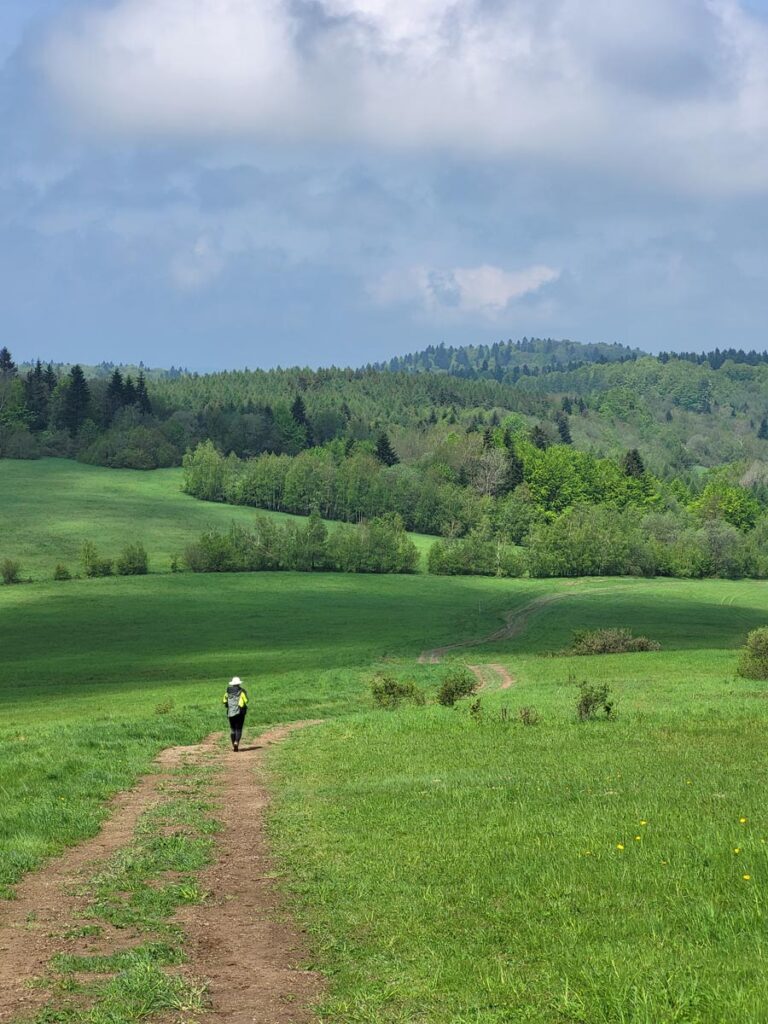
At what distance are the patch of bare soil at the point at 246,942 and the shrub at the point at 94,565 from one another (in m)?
120

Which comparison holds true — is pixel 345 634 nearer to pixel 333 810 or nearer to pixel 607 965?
pixel 333 810

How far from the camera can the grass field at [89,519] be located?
147125 mm

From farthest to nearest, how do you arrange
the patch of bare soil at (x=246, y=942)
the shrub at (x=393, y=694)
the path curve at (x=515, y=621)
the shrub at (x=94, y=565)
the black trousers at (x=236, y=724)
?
the shrub at (x=94, y=565) → the path curve at (x=515, y=621) → the shrub at (x=393, y=694) → the black trousers at (x=236, y=724) → the patch of bare soil at (x=246, y=942)

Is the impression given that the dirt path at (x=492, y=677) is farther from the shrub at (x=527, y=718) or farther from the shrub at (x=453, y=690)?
the shrub at (x=527, y=718)

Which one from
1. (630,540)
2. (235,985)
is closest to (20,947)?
(235,985)

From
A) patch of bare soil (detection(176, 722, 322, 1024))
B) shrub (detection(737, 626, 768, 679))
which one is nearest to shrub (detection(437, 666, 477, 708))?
shrub (detection(737, 626, 768, 679))

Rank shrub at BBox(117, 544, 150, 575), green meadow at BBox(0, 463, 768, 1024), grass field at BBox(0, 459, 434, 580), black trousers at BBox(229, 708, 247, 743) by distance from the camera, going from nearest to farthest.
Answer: green meadow at BBox(0, 463, 768, 1024), black trousers at BBox(229, 708, 247, 743), shrub at BBox(117, 544, 150, 575), grass field at BBox(0, 459, 434, 580)

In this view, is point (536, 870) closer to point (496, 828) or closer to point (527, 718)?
point (496, 828)

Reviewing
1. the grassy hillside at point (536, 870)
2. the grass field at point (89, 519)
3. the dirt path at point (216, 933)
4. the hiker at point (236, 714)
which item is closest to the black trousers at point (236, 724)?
the hiker at point (236, 714)

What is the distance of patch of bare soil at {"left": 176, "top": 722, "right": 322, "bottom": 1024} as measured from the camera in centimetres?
1005

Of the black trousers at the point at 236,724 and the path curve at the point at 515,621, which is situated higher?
the black trousers at the point at 236,724

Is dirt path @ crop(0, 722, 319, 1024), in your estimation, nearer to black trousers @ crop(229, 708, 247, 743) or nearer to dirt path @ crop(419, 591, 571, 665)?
black trousers @ crop(229, 708, 247, 743)

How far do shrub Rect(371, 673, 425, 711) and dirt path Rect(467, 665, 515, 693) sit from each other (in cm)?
953

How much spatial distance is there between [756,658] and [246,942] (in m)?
48.9
